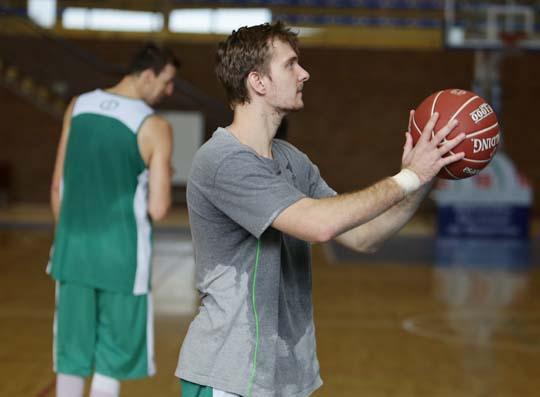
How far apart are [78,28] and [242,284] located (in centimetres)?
1532

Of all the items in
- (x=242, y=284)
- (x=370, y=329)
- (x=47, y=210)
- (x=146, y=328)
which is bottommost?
(x=47, y=210)

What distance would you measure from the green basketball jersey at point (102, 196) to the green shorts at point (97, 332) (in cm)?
5

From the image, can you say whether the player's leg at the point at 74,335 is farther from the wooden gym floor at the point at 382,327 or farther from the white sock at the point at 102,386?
the wooden gym floor at the point at 382,327

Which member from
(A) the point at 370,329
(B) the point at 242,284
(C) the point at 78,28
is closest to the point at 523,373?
(A) the point at 370,329

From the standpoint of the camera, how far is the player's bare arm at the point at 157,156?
11.4 feet

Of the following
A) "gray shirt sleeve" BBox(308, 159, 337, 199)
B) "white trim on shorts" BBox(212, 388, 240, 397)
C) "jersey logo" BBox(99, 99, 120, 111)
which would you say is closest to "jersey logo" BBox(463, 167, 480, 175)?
"gray shirt sleeve" BBox(308, 159, 337, 199)

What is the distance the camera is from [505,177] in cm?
1245

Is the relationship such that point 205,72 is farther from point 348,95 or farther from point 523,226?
point 523,226

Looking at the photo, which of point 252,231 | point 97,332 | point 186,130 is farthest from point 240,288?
point 186,130

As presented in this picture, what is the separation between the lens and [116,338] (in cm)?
350

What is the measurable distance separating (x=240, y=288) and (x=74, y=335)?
1.51m

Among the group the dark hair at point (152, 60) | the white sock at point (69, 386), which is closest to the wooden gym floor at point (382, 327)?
the white sock at point (69, 386)

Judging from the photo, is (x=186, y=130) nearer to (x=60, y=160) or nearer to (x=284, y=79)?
(x=60, y=160)

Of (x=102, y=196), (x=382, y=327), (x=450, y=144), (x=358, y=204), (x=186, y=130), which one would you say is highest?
(x=450, y=144)
